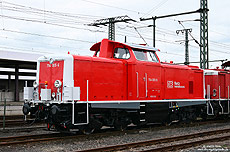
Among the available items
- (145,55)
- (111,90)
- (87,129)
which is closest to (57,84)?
(87,129)

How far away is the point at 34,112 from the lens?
36.4ft

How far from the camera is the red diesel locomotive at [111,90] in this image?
1045 cm

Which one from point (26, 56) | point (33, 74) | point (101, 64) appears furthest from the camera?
point (33, 74)

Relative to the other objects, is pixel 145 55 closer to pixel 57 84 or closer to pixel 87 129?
pixel 87 129

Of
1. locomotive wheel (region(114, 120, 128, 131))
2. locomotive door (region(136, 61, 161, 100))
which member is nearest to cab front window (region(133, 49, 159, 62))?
locomotive door (region(136, 61, 161, 100))

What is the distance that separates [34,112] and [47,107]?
0.82 meters

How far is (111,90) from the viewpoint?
38.2 feet

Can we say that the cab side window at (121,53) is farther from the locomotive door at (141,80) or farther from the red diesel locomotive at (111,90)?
the locomotive door at (141,80)

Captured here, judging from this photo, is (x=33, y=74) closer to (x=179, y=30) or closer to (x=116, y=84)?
(x=179, y=30)

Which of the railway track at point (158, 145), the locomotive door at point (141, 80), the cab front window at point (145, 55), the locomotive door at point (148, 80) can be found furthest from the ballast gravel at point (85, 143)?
the cab front window at point (145, 55)

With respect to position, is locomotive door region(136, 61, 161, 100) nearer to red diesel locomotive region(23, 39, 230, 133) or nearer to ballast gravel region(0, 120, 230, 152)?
red diesel locomotive region(23, 39, 230, 133)

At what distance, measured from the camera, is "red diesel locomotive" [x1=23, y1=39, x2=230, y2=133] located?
1045 cm

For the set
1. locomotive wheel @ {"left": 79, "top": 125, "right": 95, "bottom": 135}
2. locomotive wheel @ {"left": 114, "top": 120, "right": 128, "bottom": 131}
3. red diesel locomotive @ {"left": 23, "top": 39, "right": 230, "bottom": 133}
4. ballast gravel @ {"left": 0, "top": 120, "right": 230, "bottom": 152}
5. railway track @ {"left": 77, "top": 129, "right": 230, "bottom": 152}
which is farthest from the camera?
locomotive wheel @ {"left": 114, "top": 120, "right": 128, "bottom": 131}

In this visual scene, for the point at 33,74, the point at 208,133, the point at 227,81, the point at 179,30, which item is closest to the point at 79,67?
the point at 208,133
